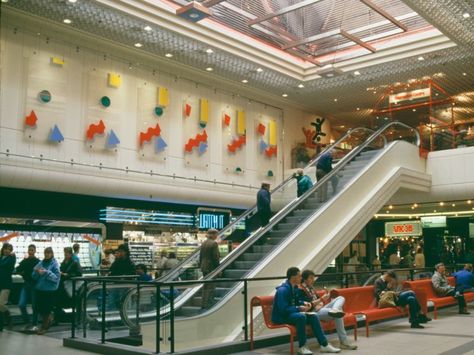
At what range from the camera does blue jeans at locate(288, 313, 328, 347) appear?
6.97 metres

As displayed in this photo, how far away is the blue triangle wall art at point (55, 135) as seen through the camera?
1326 centimetres

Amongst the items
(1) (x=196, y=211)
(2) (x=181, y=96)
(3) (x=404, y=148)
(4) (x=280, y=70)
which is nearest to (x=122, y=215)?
(1) (x=196, y=211)

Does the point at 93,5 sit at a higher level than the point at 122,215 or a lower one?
higher

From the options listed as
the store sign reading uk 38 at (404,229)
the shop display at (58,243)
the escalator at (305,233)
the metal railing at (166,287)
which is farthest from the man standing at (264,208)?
the store sign reading uk 38 at (404,229)

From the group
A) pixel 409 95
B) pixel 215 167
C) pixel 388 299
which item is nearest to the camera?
pixel 388 299

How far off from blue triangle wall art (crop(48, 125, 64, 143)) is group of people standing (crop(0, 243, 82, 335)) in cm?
354

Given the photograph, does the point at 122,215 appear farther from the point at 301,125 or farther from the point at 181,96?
the point at 301,125

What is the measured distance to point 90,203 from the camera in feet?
48.7

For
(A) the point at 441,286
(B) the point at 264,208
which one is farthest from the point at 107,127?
(A) the point at 441,286

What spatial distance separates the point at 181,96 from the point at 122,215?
4174 millimetres

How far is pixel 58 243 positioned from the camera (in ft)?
46.3

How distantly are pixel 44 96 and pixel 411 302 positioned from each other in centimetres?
954

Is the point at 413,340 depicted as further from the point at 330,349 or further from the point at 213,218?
the point at 213,218

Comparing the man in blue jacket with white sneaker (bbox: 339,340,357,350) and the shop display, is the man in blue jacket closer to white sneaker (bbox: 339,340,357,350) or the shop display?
white sneaker (bbox: 339,340,357,350)
